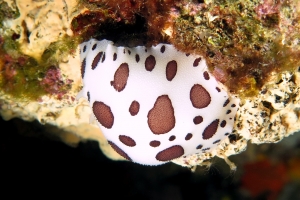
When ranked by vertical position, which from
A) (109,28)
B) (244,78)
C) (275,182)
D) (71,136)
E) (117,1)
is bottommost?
(275,182)

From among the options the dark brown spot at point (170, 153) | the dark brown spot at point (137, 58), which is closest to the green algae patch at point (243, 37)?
the dark brown spot at point (137, 58)

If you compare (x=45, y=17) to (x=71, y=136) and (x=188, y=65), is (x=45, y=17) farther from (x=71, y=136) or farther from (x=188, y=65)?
(x=71, y=136)

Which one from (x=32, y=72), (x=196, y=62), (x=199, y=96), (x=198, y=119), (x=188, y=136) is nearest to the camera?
(x=196, y=62)

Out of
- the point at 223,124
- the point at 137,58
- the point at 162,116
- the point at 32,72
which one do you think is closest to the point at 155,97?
the point at 162,116

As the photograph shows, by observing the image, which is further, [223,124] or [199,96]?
[223,124]

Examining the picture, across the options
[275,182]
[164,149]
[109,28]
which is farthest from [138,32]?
[275,182]

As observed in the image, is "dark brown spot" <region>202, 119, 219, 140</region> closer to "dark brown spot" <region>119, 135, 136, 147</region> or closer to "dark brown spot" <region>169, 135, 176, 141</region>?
"dark brown spot" <region>169, 135, 176, 141</region>

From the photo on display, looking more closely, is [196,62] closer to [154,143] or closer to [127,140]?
[154,143]
